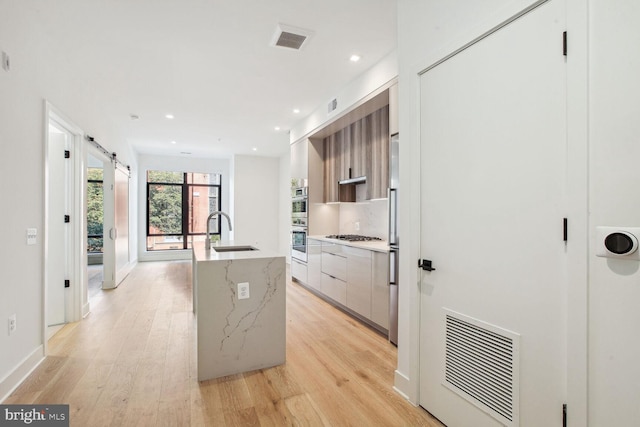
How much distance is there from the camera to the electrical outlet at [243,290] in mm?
→ 2496

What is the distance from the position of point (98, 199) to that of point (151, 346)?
673cm

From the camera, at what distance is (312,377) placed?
8.01 feet

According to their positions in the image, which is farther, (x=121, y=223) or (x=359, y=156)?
(x=121, y=223)

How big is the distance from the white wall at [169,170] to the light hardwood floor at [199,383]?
4979 mm

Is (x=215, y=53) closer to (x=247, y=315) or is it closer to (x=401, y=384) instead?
(x=247, y=315)

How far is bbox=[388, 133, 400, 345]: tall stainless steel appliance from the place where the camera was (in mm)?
2930

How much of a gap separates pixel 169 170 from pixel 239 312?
23.8 feet

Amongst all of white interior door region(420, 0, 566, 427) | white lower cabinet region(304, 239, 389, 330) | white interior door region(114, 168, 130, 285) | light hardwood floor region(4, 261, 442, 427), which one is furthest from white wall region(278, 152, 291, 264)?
white interior door region(420, 0, 566, 427)

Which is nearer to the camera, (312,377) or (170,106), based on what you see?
(312,377)

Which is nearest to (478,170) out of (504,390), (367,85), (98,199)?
(504,390)

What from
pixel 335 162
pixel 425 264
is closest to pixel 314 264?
pixel 335 162

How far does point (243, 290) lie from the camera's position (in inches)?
98.7

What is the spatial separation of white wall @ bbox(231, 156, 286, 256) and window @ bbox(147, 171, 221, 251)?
123 cm

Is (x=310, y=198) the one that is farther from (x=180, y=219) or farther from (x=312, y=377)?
(x=180, y=219)
